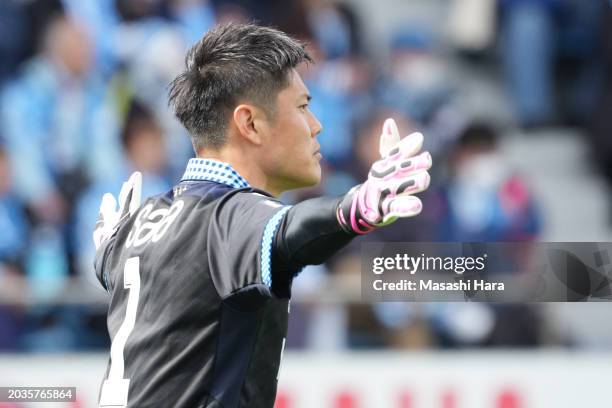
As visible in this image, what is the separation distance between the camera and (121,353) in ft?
11.8

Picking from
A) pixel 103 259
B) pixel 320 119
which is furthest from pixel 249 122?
pixel 320 119

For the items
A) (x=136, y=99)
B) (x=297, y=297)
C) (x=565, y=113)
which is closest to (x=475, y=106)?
(x=565, y=113)

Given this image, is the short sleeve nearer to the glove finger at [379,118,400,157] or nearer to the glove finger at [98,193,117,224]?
the glove finger at [379,118,400,157]

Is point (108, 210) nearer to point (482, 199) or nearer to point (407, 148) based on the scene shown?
point (407, 148)

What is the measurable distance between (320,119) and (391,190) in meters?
6.04

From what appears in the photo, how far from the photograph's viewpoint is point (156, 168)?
8.32 m

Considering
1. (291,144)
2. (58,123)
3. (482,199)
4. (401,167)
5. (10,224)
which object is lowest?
(401,167)

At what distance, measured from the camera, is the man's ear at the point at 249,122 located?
3660 mm

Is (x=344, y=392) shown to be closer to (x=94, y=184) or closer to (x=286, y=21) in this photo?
(x=94, y=184)

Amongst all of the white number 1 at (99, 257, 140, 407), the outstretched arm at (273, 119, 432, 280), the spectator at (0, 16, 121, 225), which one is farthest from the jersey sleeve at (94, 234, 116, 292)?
the spectator at (0, 16, 121, 225)

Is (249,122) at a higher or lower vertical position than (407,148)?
higher

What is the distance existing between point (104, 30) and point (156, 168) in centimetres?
157

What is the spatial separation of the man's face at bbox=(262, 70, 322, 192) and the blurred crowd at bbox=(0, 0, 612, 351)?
385cm

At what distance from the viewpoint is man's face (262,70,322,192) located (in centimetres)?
370
